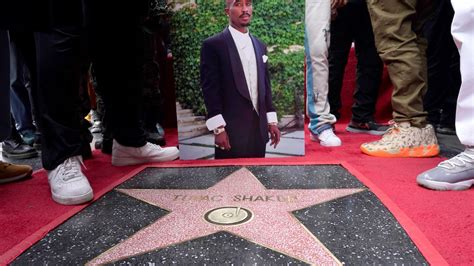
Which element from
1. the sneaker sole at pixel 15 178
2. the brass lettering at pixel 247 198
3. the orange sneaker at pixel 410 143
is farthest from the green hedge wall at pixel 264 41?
the sneaker sole at pixel 15 178

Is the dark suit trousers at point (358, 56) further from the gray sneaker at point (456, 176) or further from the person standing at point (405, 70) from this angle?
the gray sneaker at point (456, 176)

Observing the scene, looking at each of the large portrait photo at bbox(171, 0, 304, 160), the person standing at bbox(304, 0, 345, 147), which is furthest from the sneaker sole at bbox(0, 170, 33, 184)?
the person standing at bbox(304, 0, 345, 147)

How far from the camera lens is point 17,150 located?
5.22 feet

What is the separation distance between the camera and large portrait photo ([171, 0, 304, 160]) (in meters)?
1.28

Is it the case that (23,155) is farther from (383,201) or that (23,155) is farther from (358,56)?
(358,56)

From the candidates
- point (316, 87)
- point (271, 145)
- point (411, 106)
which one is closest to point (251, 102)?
point (271, 145)

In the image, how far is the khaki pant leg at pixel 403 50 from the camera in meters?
1.29

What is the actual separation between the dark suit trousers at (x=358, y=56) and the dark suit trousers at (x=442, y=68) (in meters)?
0.24

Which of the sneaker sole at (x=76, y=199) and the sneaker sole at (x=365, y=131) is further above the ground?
the sneaker sole at (x=76, y=199)

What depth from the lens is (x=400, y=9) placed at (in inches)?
50.8

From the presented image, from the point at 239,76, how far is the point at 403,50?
59 cm

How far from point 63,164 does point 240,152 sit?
0.60 m

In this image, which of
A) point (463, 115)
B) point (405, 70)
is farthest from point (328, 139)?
point (463, 115)

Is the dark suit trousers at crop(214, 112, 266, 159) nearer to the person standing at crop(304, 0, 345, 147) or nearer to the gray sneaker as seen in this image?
the person standing at crop(304, 0, 345, 147)
